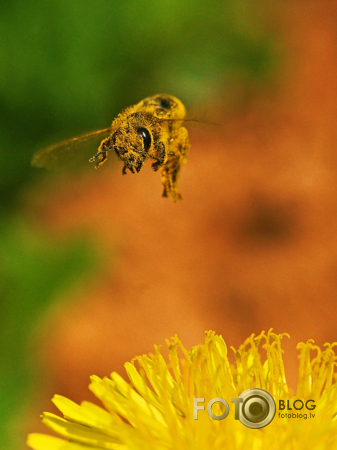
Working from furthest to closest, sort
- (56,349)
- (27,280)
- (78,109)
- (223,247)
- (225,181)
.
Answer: (225,181), (223,247), (78,109), (56,349), (27,280)

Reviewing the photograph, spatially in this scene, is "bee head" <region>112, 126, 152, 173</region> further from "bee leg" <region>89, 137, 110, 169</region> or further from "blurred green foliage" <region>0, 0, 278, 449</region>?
"blurred green foliage" <region>0, 0, 278, 449</region>

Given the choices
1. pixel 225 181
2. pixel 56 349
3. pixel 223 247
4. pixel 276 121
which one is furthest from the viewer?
pixel 276 121

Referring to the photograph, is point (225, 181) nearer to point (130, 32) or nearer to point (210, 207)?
point (210, 207)

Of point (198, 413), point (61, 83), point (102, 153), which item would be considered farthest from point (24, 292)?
point (102, 153)

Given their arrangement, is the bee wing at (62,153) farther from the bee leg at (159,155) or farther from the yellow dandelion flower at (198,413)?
the yellow dandelion flower at (198,413)

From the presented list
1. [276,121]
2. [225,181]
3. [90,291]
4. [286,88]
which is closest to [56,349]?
[90,291]

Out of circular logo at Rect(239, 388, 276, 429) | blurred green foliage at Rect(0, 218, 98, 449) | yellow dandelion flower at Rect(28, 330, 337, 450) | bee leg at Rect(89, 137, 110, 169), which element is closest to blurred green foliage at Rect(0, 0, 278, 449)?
blurred green foliage at Rect(0, 218, 98, 449)

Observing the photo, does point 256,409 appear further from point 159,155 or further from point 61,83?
point 61,83
